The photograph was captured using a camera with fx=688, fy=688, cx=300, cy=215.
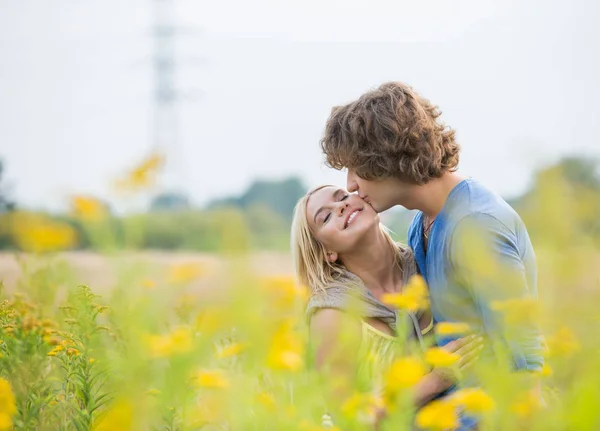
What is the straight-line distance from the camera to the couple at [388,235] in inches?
111

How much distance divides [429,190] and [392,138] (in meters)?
0.30

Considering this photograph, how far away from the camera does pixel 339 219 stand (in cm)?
318

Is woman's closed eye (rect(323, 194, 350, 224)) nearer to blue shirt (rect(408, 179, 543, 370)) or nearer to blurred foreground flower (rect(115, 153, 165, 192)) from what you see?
blue shirt (rect(408, 179, 543, 370))

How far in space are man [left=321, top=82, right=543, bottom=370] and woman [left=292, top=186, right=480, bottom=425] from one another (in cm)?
11

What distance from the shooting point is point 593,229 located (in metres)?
1.60

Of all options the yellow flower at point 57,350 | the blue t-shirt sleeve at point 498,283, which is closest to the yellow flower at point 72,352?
the yellow flower at point 57,350

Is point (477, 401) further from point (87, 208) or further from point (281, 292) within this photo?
point (87, 208)

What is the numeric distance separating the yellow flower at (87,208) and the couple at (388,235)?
1.45 m

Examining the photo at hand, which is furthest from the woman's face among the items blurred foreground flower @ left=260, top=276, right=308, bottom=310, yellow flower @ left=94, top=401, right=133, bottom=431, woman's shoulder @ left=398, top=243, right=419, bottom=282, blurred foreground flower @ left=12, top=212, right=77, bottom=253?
yellow flower @ left=94, top=401, right=133, bottom=431

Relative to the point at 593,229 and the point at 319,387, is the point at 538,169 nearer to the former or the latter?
the point at 593,229

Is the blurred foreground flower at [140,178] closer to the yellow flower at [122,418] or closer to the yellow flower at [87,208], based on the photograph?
the yellow flower at [87,208]

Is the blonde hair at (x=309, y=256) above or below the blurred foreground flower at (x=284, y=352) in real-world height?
below

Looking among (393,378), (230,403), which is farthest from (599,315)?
(230,403)

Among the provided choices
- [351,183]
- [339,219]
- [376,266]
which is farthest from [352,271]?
[351,183]
